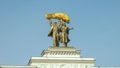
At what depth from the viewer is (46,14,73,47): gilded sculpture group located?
55094mm

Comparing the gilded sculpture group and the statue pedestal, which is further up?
the gilded sculpture group

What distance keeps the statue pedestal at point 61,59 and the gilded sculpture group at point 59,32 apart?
95 cm

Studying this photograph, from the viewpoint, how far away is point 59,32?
55.7 meters

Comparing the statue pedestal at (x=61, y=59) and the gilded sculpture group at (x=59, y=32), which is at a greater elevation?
the gilded sculpture group at (x=59, y=32)

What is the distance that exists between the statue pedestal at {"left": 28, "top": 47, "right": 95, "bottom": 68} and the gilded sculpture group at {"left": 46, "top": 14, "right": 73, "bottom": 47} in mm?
950

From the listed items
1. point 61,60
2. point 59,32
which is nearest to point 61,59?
point 61,60

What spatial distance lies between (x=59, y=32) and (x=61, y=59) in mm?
3451

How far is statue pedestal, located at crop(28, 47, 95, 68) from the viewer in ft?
177

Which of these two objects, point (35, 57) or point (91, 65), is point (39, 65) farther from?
point (91, 65)

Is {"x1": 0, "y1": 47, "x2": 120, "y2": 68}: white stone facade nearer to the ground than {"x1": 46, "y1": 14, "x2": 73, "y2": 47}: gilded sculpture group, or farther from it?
nearer to the ground

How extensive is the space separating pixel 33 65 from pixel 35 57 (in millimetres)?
955

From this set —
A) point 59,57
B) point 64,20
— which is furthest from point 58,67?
point 64,20

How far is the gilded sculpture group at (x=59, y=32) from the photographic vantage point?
5509cm

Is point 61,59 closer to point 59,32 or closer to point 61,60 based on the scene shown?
point 61,60
